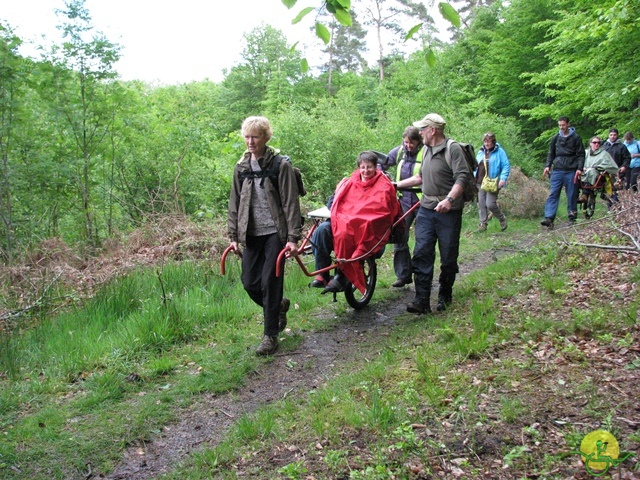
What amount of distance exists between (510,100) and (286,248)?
2293cm

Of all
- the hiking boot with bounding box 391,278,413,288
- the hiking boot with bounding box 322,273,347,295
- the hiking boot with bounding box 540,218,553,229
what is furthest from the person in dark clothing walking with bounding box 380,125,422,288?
the hiking boot with bounding box 540,218,553,229

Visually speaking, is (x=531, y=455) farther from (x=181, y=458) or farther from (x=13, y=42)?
(x=13, y=42)

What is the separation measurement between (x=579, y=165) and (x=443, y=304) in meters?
5.92

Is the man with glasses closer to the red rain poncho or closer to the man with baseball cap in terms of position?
the man with baseball cap

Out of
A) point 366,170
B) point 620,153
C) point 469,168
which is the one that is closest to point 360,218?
point 366,170

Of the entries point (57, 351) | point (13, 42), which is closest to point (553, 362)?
point (57, 351)

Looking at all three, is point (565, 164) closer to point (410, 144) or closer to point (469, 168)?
point (410, 144)

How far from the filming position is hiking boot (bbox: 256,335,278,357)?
5.55 metres

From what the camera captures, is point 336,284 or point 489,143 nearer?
point 336,284

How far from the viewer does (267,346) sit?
219 inches

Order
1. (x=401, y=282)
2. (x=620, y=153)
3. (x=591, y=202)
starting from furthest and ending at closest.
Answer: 1. (x=620, y=153)
2. (x=591, y=202)
3. (x=401, y=282)

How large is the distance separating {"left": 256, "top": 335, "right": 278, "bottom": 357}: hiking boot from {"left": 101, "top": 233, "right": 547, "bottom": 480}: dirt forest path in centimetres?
10

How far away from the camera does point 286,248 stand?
5.28 metres

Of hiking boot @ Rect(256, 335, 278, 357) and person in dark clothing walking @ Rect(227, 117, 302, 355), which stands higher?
person in dark clothing walking @ Rect(227, 117, 302, 355)
